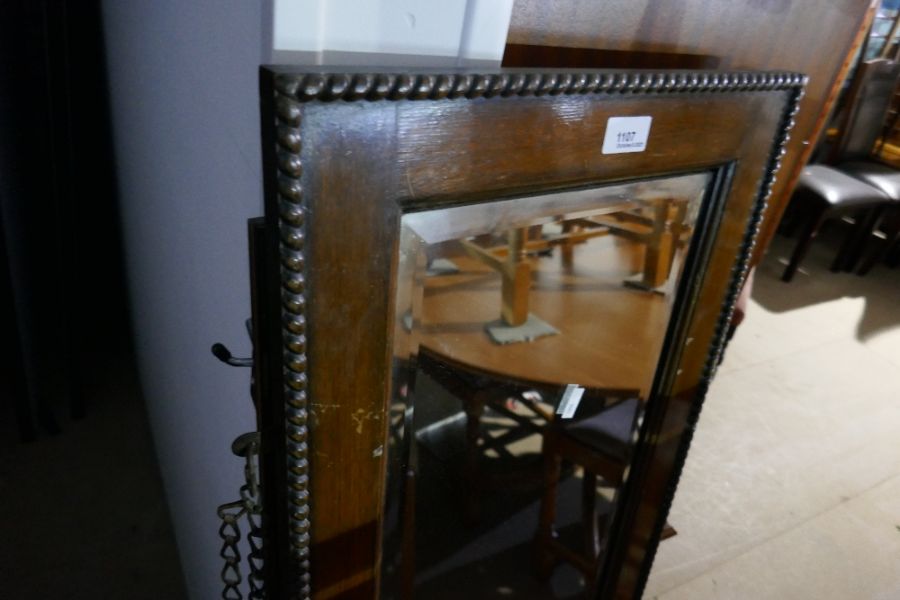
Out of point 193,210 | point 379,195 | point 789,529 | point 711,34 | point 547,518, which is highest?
point 711,34

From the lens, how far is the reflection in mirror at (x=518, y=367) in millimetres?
535

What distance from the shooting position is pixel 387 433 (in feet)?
1.72

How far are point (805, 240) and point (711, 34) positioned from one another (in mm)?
2438

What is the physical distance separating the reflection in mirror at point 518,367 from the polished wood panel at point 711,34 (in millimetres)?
132

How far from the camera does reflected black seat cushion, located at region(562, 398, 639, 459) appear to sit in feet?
2.60

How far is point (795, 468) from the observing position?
180cm

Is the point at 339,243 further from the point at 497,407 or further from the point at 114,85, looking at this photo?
the point at 114,85

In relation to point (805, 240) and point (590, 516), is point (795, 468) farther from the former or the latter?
point (805, 240)

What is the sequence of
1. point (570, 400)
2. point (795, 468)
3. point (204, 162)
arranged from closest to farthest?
point (204, 162) → point (570, 400) → point (795, 468)

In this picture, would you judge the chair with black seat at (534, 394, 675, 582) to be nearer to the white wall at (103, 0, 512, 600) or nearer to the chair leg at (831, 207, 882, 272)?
the white wall at (103, 0, 512, 600)

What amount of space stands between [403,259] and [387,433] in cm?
15

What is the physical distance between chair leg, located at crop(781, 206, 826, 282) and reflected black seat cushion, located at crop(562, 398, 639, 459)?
2.31m

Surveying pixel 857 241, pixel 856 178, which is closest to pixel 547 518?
pixel 856 178

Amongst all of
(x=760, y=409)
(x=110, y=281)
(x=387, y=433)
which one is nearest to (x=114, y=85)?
(x=110, y=281)
